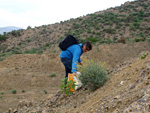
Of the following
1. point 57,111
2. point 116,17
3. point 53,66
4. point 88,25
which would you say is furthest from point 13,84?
point 116,17

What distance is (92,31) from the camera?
28.1 meters

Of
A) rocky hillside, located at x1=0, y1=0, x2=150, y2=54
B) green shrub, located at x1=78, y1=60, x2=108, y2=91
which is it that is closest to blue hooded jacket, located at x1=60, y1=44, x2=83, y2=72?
green shrub, located at x1=78, y1=60, x2=108, y2=91

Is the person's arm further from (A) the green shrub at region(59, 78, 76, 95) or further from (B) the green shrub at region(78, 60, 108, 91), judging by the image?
(A) the green shrub at region(59, 78, 76, 95)

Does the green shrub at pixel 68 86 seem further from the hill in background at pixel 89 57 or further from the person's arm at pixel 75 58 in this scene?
the person's arm at pixel 75 58

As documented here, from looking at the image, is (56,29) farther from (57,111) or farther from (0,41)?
(57,111)

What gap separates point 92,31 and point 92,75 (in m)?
24.4

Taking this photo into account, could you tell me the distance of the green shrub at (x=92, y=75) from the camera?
4152 millimetres

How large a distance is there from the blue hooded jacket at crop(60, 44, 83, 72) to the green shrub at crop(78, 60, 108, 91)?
178mm

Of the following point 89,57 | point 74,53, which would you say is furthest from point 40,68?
point 74,53

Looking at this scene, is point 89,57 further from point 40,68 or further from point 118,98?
point 118,98

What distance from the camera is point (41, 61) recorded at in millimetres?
17125

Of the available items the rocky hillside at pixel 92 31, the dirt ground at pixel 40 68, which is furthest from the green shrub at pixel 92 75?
the rocky hillside at pixel 92 31

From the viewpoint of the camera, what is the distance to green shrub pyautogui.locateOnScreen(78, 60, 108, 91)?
4.15 metres

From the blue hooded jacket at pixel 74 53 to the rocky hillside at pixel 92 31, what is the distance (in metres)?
19.3
